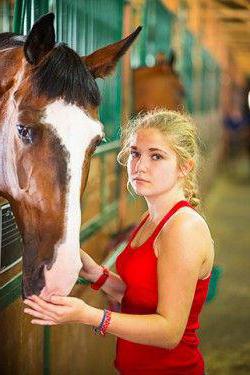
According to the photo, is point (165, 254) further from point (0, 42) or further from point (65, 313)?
point (0, 42)

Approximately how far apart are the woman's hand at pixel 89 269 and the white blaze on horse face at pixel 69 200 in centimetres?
45

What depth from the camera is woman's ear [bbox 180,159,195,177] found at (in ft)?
6.91

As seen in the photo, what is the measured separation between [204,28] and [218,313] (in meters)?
9.23

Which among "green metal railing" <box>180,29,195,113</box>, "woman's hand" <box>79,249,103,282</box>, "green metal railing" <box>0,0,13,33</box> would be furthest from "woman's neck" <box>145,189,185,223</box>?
"green metal railing" <box>180,29,195,113</box>

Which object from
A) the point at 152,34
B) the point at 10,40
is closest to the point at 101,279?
the point at 10,40

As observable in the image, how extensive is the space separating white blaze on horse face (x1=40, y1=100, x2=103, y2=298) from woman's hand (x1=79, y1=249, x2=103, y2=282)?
0.45m

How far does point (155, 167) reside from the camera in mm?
2061

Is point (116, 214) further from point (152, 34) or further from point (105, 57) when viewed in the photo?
point (105, 57)

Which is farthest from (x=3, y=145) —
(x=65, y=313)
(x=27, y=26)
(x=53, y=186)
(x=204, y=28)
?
(x=204, y=28)

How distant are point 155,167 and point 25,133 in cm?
47

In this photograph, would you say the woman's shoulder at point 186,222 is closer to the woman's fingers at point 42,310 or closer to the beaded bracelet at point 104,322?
the beaded bracelet at point 104,322

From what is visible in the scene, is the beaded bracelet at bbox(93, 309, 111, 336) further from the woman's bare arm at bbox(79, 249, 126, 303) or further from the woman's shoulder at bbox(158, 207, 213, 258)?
the woman's bare arm at bbox(79, 249, 126, 303)

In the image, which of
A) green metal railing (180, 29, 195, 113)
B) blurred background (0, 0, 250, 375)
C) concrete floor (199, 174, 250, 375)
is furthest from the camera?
green metal railing (180, 29, 195, 113)

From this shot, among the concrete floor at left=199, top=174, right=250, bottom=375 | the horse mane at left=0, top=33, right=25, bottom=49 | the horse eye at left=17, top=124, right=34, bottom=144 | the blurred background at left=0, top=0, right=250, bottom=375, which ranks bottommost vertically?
the concrete floor at left=199, top=174, right=250, bottom=375
